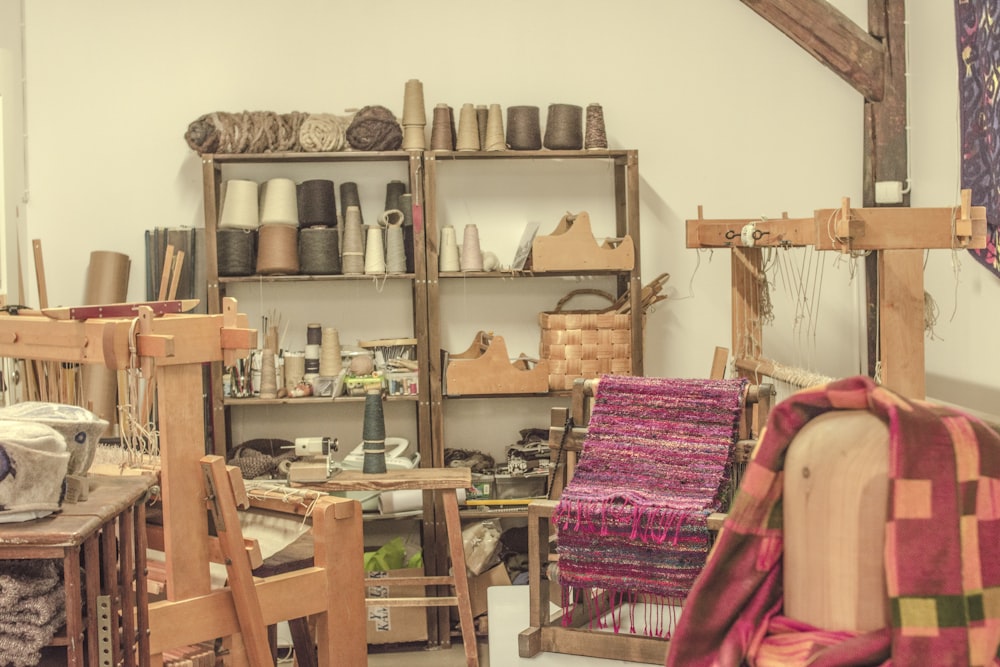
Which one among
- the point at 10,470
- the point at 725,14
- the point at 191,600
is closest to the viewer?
the point at 10,470

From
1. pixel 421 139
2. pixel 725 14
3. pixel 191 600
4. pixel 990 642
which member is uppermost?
pixel 725 14

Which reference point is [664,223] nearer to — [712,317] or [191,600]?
[712,317]

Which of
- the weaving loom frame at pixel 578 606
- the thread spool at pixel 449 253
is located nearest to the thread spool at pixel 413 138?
the thread spool at pixel 449 253

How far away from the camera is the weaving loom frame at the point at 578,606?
2.42 meters

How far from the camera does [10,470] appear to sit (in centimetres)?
173

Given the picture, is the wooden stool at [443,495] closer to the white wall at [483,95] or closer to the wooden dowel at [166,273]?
the wooden dowel at [166,273]

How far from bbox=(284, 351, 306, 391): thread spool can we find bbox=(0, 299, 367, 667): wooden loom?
6.38 ft

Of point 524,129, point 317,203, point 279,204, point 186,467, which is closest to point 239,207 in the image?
point 279,204

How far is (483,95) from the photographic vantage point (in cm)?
465

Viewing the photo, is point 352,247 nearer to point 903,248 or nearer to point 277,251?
point 277,251

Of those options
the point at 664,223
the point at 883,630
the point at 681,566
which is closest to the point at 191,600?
the point at 681,566

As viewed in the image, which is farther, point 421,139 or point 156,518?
point 421,139

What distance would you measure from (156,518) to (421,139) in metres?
2.30

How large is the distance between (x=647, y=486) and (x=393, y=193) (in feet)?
7.52
